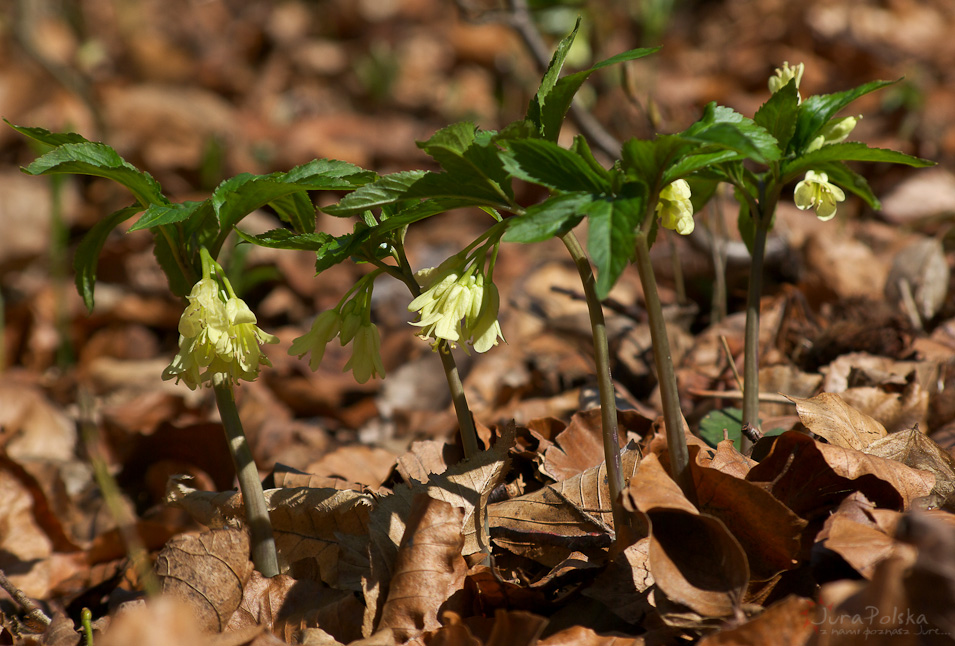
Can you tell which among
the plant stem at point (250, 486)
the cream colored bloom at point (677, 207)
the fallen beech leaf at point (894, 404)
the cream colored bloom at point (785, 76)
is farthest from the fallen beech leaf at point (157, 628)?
the fallen beech leaf at point (894, 404)

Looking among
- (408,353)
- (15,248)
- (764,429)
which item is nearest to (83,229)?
(15,248)

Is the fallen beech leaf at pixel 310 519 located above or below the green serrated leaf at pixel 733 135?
below

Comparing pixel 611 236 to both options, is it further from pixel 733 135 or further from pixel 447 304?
pixel 447 304

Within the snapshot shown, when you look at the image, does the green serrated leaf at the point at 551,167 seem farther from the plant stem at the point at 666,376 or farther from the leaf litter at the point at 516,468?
the leaf litter at the point at 516,468

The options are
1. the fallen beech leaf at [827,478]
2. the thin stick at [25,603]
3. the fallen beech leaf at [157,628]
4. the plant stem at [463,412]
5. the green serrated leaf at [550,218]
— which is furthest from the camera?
the thin stick at [25,603]

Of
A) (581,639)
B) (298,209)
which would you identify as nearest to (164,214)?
(298,209)

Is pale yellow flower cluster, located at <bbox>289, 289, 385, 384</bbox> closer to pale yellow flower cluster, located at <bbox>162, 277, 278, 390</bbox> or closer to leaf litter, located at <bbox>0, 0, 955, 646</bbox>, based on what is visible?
pale yellow flower cluster, located at <bbox>162, 277, 278, 390</bbox>
